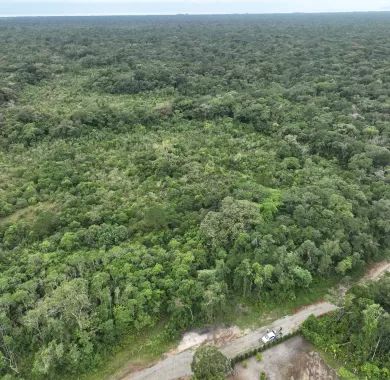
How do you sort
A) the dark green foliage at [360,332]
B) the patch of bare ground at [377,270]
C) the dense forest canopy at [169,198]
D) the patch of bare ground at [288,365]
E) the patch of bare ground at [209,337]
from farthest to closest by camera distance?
the patch of bare ground at [377,270] < the dense forest canopy at [169,198] < the patch of bare ground at [209,337] < the patch of bare ground at [288,365] < the dark green foliage at [360,332]

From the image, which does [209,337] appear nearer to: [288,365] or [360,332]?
[288,365]

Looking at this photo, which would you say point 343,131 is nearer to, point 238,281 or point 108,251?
point 238,281

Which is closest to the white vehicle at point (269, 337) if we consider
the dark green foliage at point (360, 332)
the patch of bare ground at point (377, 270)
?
the dark green foliage at point (360, 332)

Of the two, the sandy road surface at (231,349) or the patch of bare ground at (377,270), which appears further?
the patch of bare ground at (377,270)

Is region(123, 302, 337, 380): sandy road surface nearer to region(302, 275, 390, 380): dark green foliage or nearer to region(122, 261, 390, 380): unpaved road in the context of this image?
region(122, 261, 390, 380): unpaved road

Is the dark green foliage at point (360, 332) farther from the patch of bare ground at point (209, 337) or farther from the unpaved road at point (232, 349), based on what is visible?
the patch of bare ground at point (209, 337)

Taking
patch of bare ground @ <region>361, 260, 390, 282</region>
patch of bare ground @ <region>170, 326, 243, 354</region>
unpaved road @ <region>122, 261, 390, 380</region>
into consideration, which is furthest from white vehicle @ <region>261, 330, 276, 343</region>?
patch of bare ground @ <region>361, 260, 390, 282</region>
